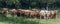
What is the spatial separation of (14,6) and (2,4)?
7.49ft

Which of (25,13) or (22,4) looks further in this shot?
(22,4)

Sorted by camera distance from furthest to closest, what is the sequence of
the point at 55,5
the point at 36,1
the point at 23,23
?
the point at 55,5, the point at 36,1, the point at 23,23

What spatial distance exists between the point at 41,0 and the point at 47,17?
13.9 metres

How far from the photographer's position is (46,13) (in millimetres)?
17984

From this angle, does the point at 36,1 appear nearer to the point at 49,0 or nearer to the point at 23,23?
the point at 49,0

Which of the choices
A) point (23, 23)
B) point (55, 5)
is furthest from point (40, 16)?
point (55, 5)

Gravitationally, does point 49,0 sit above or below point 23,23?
above

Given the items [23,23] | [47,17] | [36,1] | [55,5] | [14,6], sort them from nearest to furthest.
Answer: [23,23]
[47,17]
[14,6]
[36,1]
[55,5]

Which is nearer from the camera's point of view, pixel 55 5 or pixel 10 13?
pixel 10 13

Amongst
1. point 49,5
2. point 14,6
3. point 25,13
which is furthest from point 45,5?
point 25,13

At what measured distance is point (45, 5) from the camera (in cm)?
3300

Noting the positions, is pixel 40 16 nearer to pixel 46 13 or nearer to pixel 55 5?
pixel 46 13

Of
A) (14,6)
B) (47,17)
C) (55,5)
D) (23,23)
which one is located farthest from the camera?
(55,5)

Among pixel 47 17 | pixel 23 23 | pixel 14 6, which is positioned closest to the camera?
pixel 23 23
